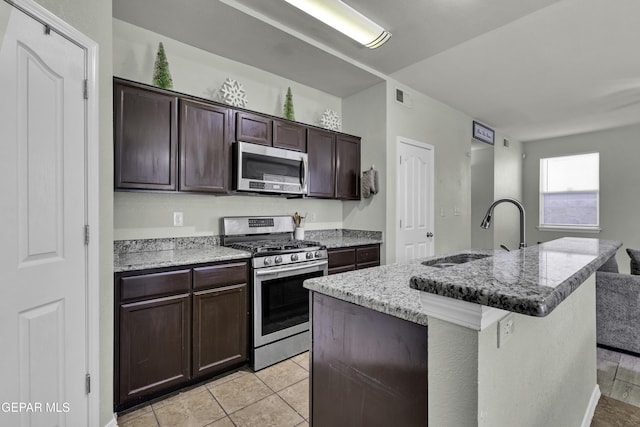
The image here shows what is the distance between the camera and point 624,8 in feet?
7.83

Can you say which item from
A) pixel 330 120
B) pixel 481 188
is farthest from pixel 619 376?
pixel 481 188

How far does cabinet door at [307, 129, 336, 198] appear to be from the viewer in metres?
3.31

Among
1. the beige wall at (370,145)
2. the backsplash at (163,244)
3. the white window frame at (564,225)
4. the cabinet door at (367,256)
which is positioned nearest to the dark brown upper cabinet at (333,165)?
the beige wall at (370,145)

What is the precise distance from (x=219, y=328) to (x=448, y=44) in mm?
3184

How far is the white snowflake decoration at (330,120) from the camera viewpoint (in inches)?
143

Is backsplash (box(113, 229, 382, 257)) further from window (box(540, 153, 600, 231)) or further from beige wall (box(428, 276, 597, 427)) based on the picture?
window (box(540, 153, 600, 231))

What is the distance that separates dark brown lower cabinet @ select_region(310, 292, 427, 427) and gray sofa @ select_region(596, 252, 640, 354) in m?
2.70

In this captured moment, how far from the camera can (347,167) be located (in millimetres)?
3697

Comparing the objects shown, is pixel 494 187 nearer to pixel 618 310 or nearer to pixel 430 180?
pixel 430 180

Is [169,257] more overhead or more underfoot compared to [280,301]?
more overhead

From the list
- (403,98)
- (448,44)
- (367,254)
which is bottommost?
(367,254)

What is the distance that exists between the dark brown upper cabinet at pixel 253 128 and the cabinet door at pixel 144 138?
21.0 inches
